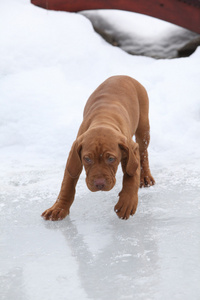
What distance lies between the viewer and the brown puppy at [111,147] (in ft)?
10.3

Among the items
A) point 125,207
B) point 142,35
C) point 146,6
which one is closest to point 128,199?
point 125,207

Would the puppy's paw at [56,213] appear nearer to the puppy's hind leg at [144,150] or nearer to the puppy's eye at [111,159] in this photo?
the puppy's eye at [111,159]

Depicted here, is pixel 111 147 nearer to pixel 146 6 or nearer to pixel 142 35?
pixel 146 6

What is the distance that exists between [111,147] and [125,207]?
49 cm

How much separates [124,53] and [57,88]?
64.8 inches

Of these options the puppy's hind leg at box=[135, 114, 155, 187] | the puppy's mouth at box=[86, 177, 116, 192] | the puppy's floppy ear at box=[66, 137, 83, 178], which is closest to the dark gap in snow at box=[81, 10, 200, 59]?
the puppy's hind leg at box=[135, 114, 155, 187]

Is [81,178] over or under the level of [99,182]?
under

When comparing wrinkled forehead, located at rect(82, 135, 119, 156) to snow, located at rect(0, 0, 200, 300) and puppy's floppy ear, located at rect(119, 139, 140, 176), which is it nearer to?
puppy's floppy ear, located at rect(119, 139, 140, 176)

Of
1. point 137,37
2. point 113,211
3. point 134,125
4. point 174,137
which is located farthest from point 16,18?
point 113,211

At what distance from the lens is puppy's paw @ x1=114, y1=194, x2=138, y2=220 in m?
3.44

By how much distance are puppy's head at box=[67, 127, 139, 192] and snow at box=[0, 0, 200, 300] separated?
1.21ft

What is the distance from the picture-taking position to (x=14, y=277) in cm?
271

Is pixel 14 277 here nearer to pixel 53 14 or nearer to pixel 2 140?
pixel 2 140

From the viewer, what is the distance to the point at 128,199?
11.4 feet
